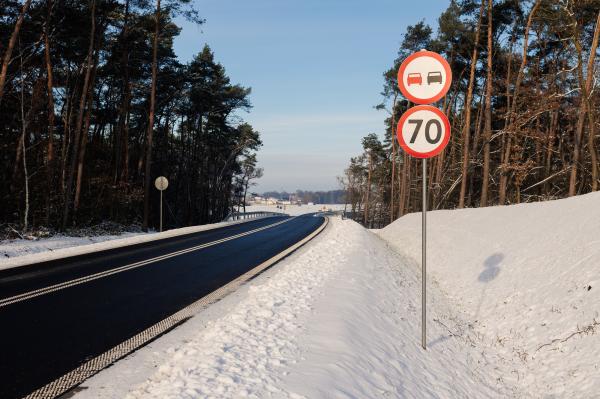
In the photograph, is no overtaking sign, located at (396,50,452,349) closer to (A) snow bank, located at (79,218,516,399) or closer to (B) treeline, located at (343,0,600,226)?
(A) snow bank, located at (79,218,516,399)

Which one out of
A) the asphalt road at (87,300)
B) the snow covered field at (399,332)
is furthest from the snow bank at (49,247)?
the snow covered field at (399,332)

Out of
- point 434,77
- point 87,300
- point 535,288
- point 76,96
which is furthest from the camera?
point 76,96

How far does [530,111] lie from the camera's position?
20.0 m

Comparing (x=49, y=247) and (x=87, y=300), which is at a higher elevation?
(x=87, y=300)

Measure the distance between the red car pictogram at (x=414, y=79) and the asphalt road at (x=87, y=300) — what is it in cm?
455

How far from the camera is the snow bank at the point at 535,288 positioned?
19.5 ft

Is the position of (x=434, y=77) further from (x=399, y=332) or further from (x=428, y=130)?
(x=399, y=332)

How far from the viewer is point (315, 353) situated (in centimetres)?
425

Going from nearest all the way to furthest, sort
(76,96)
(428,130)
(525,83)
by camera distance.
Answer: (428,130), (525,83), (76,96)

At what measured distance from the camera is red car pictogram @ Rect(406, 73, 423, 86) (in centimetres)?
519

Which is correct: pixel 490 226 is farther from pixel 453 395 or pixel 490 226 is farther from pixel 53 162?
pixel 53 162

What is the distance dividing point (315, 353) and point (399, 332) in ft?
7.61

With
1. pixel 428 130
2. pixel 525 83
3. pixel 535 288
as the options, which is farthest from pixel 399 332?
pixel 525 83

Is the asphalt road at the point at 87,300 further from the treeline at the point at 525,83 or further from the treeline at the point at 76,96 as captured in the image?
the treeline at the point at 525,83
